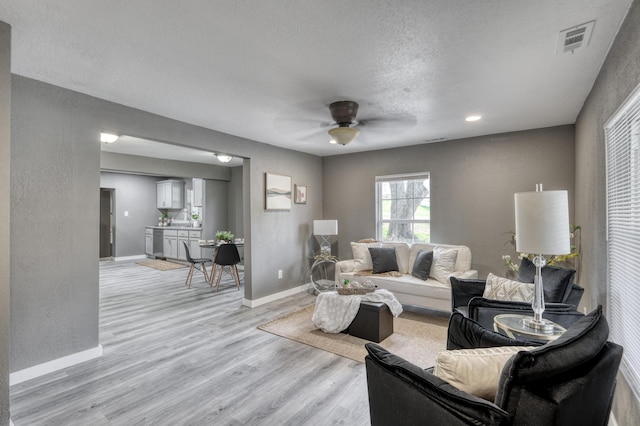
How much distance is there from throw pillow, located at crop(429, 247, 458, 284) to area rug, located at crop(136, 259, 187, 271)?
6.09 meters

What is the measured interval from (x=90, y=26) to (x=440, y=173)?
14.2 feet

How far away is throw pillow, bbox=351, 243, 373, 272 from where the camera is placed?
4762 mm

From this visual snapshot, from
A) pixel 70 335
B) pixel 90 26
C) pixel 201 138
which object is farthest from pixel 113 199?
pixel 90 26

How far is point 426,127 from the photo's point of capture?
12.8 ft

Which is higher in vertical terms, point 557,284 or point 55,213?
point 55,213

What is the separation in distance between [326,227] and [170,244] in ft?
17.4

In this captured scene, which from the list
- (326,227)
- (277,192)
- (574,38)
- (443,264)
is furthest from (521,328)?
(277,192)

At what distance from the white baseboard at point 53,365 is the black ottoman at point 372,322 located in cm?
251

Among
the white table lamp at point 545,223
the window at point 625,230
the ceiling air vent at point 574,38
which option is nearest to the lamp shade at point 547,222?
the white table lamp at point 545,223

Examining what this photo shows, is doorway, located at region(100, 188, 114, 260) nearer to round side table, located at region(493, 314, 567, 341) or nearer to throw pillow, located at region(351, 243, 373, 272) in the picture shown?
throw pillow, located at region(351, 243, 373, 272)

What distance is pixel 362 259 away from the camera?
15.8ft

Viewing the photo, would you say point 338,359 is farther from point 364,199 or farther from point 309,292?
point 364,199

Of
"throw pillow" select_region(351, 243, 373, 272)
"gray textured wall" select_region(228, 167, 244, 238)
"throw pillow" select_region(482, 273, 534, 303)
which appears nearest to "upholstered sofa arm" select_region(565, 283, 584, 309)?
"throw pillow" select_region(482, 273, 534, 303)

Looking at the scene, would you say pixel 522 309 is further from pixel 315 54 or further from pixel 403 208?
pixel 403 208
